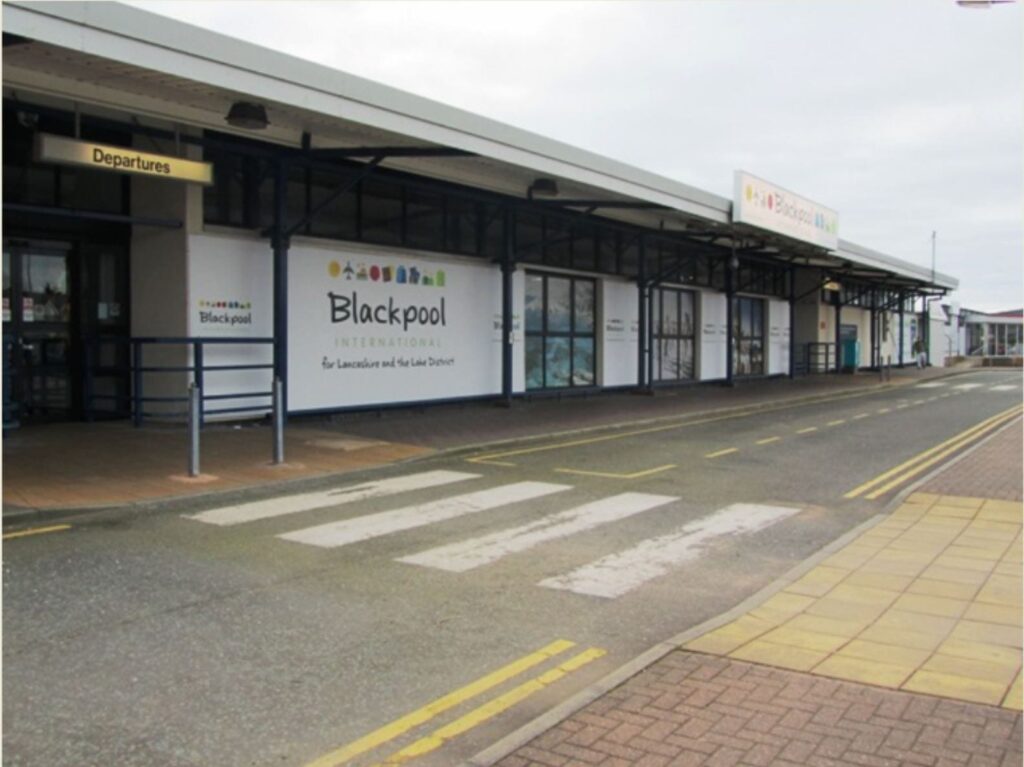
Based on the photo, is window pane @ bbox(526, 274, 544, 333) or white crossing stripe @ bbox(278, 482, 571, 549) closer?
white crossing stripe @ bbox(278, 482, 571, 549)

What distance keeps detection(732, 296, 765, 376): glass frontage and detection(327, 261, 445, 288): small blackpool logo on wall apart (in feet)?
54.3

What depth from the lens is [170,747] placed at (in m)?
3.96

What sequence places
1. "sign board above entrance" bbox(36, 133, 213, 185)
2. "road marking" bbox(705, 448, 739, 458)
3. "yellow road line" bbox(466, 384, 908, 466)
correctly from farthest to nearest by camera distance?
"road marking" bbox(705, 448, 739, 458)
"yellow road line" bbox(466, 384, 908, 466)
"sign board above entrance" bbox(36, 133, 213, 185)

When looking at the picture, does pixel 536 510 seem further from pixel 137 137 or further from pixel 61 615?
pixel 137 137

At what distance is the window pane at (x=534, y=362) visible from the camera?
2191 centimetres

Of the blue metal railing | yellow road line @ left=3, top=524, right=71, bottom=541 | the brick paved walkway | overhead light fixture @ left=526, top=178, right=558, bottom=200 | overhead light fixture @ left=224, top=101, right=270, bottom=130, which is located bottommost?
the brick paved walkway

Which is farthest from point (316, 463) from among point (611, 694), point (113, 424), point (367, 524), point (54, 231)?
point (611, 694)

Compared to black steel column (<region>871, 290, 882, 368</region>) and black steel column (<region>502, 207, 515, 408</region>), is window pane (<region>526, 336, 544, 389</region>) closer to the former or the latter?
black steel column (<region>502, 207, 515, 408</region>)

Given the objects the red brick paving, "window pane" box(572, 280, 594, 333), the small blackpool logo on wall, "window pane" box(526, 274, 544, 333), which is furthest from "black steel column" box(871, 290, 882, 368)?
the small blackpool logo on wall

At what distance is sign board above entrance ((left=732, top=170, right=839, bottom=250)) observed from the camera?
72.5 ft

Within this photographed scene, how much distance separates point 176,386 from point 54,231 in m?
2.91

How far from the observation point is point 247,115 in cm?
1148

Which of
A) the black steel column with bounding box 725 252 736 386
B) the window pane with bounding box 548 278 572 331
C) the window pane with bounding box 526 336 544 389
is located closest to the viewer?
the window pane with bounding box 526 336 544 389

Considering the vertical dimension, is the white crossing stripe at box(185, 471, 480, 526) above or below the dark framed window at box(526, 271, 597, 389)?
below
